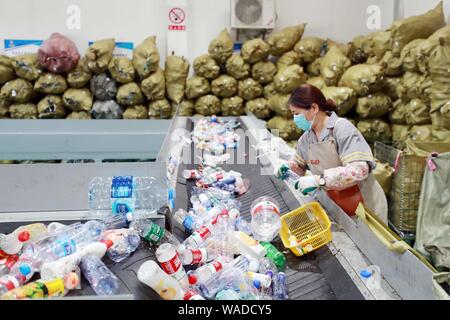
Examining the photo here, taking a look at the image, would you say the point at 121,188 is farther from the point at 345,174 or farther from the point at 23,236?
the point at 345,174

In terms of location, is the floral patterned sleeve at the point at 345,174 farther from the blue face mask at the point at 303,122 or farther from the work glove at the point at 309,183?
the blue face mask at the point at 303,122

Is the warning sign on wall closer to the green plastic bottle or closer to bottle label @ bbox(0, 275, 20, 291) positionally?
the green plastic bottle

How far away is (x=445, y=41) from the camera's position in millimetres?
3158

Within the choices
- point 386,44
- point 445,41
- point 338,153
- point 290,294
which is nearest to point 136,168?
point 290,294

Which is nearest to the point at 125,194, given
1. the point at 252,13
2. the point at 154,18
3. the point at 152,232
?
the point at 152,232

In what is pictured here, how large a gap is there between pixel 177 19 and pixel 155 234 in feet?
13.5

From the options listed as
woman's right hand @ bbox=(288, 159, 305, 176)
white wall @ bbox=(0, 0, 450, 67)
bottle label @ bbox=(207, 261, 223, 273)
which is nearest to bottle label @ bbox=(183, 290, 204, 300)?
bottle label @ bbox=(207, 261, 223, 273)

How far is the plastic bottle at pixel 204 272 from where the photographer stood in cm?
132

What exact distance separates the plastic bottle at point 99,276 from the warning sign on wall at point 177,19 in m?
4.25

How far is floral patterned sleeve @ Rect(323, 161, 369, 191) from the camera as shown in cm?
189

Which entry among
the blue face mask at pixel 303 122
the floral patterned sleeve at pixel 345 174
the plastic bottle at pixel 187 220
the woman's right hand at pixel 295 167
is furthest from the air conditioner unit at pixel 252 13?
the plastic bottle at pixel 187 220

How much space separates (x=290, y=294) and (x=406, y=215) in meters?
2.35

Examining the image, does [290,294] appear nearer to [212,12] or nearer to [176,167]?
[176,167]

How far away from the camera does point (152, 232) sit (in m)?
1.47
